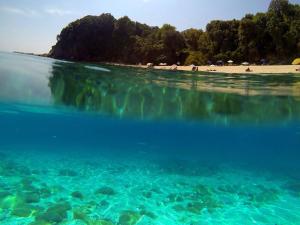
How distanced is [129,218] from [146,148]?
759 inches

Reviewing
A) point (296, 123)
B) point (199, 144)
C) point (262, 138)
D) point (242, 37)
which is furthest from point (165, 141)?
point (242, 37)

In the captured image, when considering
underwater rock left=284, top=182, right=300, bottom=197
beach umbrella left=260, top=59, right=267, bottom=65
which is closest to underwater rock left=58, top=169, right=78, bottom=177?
underwater rock left=284, top=182, right=300, bottom=197

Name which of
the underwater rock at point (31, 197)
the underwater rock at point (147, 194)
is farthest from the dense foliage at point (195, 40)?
the underwater rock at point (31, 197)

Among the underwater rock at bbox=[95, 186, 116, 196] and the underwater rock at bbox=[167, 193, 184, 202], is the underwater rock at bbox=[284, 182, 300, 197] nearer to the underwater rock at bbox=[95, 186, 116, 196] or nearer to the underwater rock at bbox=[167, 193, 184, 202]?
the underwater rock at bbox=[167, 193, 184, 202]

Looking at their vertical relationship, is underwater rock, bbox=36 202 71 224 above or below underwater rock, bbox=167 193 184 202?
above

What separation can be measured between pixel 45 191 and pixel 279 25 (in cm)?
5332

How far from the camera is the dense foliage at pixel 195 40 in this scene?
52844mm

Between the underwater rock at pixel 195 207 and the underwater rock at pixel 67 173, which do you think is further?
the underwater rock at pixel 67 173

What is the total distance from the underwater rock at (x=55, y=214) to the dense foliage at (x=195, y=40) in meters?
49.0

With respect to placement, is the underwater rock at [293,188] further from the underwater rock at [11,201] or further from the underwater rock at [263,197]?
the underwater rock at [11,201]

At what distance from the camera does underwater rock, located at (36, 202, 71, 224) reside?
6812mm

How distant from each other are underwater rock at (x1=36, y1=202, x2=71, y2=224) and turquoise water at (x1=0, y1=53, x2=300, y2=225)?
2cm

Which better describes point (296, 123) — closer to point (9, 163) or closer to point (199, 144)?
point (199, 144)

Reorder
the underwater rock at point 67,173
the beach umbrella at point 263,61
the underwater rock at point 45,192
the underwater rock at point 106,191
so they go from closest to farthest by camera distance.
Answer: the underwater rock at point 45,192, the underwater rock at point 106,191, the underwater rock at point 67,173, the beach umbrella at point 263,61
